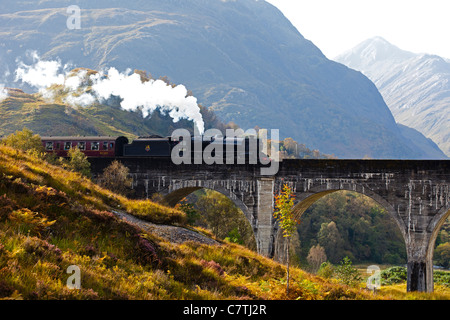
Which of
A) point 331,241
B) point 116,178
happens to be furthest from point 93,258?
point 331,241

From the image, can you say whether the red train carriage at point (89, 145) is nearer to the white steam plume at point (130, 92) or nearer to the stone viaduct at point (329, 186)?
the stone viaduct at point (329, 186)

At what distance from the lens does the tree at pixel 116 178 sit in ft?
110

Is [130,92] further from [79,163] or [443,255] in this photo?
[79,163]

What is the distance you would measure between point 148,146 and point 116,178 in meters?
5.12

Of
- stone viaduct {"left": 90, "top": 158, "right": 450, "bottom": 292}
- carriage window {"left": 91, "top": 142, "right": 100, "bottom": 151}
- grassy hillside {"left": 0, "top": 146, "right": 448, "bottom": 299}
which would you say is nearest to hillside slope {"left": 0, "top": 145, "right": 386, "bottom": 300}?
grassy hillside {"left": 0, "top": 146, "right": 448, "bottom": 299}

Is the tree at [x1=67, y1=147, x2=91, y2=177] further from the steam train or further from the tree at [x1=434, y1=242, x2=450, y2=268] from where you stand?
the tree at [x1=434, y1=242, x2=450, y2=268]

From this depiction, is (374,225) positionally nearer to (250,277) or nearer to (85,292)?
(250,277)

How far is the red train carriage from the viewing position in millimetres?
38219

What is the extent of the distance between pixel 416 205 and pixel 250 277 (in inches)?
641

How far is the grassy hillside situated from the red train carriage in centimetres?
1941

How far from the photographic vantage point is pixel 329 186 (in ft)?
98.9

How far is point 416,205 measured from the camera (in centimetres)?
2791

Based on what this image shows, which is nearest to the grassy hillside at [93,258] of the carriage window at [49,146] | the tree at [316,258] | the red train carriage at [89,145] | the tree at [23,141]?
the tree at [23,141]
